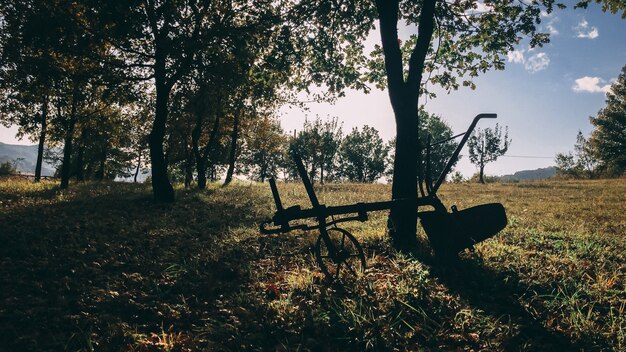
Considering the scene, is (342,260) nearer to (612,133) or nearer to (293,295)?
(293,295)

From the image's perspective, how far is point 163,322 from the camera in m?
4.72

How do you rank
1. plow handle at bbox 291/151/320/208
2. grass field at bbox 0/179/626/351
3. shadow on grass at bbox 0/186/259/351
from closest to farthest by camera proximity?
grass field at bbox 0/179/626/351 → shadow on grass at bbox 0/186/259/351 → plow handle at bbox 291/151/320/208

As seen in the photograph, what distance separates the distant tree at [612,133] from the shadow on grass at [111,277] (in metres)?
53.7

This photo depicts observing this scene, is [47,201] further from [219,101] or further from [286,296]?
[286,296]

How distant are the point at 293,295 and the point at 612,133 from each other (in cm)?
5638

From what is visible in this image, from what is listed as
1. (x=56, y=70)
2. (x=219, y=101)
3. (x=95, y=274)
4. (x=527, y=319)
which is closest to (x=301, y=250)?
(x=95, y=274)

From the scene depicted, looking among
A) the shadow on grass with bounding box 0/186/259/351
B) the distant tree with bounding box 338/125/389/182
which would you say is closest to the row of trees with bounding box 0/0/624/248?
the shadow on grass with bounding box 0/186/259/351

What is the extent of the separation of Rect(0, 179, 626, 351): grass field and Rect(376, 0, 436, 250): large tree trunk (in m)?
0.59

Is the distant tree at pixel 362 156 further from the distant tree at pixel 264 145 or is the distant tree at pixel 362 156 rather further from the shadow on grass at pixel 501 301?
the shadow on grass at pixel 501 301

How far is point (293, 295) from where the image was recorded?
532 centimetres

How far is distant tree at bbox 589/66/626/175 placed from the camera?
43.2 metres

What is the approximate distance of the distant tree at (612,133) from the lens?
43188mm

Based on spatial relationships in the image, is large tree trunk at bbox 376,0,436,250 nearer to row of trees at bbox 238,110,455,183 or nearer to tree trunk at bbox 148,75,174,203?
tree trunk at bbox 148,75,174,203

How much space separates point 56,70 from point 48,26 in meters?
2.19
